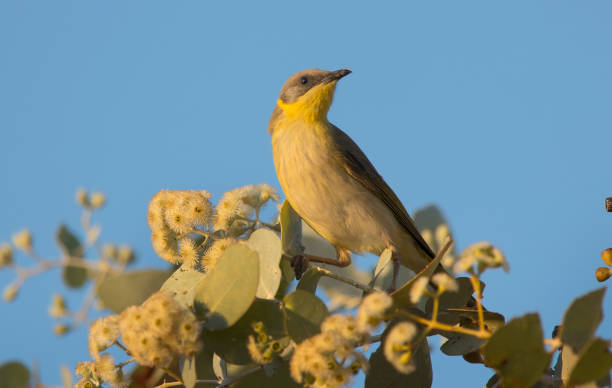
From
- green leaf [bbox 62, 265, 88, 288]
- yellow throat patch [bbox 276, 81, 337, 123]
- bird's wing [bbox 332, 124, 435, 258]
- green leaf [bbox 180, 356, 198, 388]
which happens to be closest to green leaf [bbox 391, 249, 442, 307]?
green leaf [bbox 180, 356, 198, 388]

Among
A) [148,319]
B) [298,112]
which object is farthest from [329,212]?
[148,319]

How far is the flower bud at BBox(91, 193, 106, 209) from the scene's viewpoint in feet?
11.8

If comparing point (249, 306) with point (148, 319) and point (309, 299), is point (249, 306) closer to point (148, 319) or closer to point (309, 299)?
point (309, 299)

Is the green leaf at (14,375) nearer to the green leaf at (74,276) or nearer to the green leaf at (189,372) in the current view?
the green leaf at (189,372)

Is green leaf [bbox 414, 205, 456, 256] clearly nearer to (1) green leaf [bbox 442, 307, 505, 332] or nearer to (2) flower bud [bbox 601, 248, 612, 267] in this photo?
(1) green leaf [bbox 442, 307, 505, 332]

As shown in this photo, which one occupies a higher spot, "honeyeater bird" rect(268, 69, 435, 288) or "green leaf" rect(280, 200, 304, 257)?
"honeyeater bird" rect(268, 69, 435, 288)

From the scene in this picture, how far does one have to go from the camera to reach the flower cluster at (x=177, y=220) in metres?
2.81

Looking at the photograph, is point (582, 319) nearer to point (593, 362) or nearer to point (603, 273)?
point (593, 362)

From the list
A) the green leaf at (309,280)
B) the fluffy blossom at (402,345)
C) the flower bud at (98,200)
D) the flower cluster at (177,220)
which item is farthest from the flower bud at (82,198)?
the fluffy blossom at (402,345)

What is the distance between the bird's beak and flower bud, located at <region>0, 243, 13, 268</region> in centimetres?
242

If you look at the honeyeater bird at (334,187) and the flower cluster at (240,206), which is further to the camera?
the honeyeater bird at (334,187)

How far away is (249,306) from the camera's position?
2.31 metres

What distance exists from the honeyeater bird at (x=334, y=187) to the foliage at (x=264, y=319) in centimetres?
68

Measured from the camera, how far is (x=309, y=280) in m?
2.67
